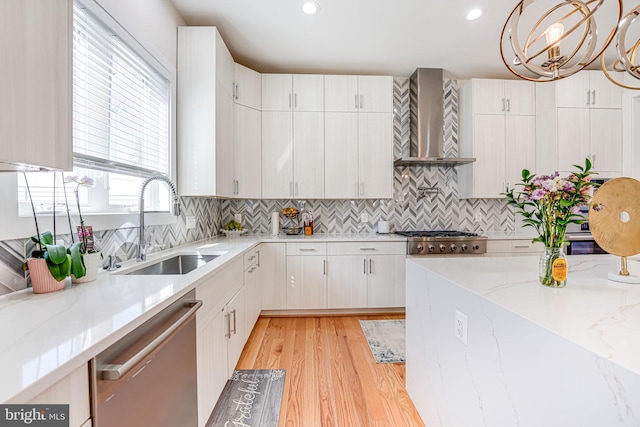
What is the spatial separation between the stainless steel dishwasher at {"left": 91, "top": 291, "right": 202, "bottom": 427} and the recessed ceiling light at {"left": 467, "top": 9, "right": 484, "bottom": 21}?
301 cm

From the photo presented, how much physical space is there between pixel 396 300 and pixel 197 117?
→ 270 cm

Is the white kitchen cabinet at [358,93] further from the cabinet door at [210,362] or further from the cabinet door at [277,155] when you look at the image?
the cabinet door at [210,362]

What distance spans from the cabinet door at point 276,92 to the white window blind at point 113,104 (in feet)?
3.94

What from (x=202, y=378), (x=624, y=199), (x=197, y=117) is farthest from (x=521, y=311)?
(x=197, y=117)

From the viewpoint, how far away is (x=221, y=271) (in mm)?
1691

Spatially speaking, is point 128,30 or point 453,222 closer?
point 128,30

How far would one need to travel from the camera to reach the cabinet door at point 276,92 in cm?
323

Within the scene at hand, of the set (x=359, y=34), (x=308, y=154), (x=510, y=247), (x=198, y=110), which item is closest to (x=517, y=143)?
(x=510, y=247)

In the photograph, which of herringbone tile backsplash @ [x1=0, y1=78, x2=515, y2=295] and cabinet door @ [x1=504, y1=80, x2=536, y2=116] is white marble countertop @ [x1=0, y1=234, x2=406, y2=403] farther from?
cabinet door @ [x1=504, y1=80, x2=536, y2=116]

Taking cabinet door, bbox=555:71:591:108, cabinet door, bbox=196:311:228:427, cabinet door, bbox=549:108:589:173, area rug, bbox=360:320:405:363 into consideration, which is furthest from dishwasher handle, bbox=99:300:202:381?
cabinet door, bbox=555:71:591:108

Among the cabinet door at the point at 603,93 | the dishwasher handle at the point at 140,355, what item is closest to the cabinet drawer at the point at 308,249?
the dishwasher handle at the point at 140,355

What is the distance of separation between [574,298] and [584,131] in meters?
3.34

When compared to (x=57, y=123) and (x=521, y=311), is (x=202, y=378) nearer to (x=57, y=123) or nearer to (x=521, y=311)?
(x=57, y=123)

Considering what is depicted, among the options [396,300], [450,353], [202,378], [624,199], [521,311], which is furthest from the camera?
[396,300]
